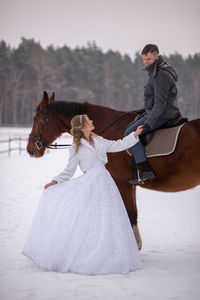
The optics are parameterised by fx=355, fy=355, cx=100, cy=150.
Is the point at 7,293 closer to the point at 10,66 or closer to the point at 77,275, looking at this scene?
the point at 77,275

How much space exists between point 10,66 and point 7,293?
152 ft

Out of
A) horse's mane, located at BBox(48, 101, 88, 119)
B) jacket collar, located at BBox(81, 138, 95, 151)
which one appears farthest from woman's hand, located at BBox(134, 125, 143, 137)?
horse's mane, located at BBox(48, 101, 88, 119)

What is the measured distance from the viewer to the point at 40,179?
40.7 ft

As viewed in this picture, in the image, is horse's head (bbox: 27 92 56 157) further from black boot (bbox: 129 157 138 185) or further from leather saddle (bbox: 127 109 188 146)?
leather saddle (bbox: 127 109 188 146)

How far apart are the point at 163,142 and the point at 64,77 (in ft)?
162

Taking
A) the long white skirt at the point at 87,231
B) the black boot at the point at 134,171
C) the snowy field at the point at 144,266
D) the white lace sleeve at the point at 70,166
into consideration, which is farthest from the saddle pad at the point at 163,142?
the snowy field at the point at 144,266

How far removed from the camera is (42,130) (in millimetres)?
5621

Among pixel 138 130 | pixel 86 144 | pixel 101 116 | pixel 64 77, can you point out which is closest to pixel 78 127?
pixel 86 144

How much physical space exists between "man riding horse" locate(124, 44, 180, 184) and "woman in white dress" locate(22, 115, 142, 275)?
0.71 ft

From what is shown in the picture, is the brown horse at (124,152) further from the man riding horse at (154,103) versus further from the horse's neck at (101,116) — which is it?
the man riding horse at (154,103)

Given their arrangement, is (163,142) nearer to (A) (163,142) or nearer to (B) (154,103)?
(A) (163,142)

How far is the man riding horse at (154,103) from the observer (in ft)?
14.9

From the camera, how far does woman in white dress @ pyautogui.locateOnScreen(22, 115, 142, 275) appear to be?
419cm

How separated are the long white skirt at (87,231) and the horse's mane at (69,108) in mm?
1207
